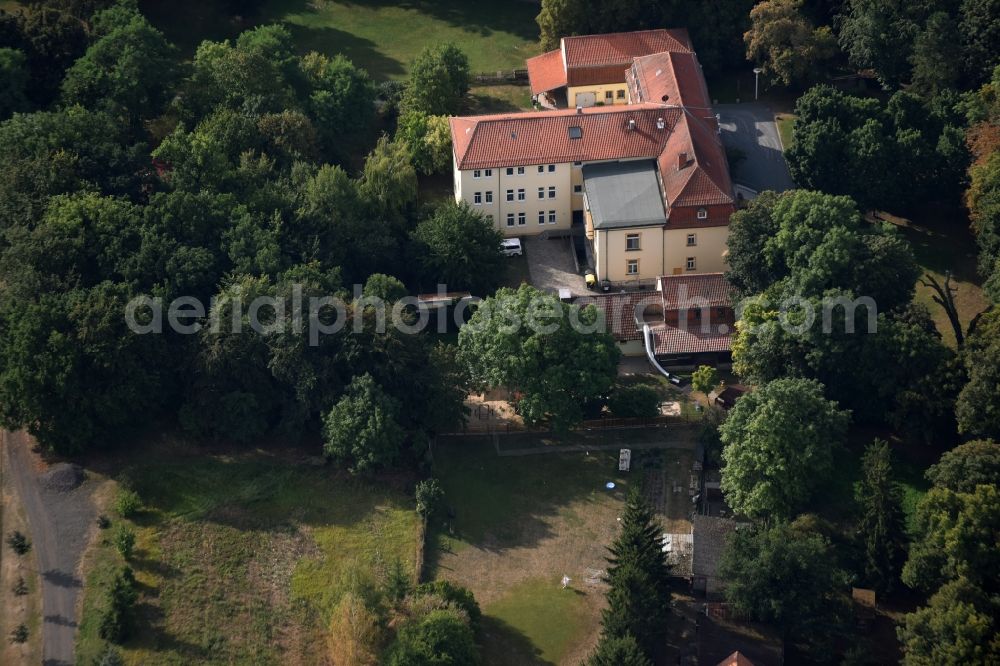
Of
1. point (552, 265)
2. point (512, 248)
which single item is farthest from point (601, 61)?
point (552, 265)

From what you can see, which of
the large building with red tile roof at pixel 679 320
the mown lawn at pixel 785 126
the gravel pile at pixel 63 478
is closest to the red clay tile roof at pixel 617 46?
the mown lawn at pixel 785 126

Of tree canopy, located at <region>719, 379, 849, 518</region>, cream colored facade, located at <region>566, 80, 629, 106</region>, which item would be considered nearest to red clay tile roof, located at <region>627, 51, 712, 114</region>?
cream colored facade, located at <region>566, 80, 629, 106</region>

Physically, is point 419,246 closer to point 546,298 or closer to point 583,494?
point 546,298

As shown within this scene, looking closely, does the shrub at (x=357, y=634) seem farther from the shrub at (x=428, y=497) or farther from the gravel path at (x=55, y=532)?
the gravel path at (x=55, y=532)

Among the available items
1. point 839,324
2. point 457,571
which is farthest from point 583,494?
point 839,324

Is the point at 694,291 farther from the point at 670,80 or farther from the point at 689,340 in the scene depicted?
the point at 670,80

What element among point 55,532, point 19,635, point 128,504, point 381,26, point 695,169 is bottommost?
point 19,635

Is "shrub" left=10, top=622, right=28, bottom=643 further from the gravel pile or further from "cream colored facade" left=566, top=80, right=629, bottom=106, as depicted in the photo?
"cream colored facade" left=566, top=80, right=629, bottom=106
